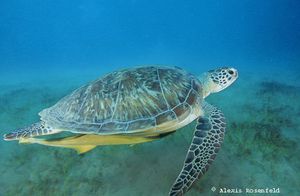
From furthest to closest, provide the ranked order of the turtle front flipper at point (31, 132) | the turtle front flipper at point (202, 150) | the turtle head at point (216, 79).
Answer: the turtle head at point (216, 79)
the turtle front flipper at point (31, 132)
the turtle front flipper at point (202, 150)

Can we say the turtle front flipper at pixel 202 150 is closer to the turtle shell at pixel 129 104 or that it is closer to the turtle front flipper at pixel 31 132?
the turtle shell at pixel 129 104

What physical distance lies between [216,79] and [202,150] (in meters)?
1.83

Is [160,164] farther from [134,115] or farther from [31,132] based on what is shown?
[31,132]

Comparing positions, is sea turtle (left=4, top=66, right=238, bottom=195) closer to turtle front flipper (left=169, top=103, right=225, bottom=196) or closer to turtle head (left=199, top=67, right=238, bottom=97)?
turtle front flipper (left=169, top=103, right=225, bottom=196)

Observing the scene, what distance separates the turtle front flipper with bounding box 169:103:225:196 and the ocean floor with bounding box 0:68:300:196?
0.72m

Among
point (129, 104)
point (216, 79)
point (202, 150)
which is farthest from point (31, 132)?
point (216, 79)

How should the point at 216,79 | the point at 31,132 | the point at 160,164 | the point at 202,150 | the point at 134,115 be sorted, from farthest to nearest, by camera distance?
the point at 216,79 → the point at 160,164 → the point at 31,132 → the point at 134,115 → the point at 202,150

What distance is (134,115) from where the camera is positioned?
347 centimetres

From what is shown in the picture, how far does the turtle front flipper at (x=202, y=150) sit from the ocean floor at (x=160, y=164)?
2.36ft

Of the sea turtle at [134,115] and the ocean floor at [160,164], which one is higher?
the sea turtle at [134,115]

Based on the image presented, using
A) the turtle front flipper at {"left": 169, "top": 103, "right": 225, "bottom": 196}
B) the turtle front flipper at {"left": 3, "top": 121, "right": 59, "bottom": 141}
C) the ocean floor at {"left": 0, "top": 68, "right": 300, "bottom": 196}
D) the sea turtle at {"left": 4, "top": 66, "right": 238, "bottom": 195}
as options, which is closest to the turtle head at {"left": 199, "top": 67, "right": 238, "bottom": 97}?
the sea turtle at {"left": 4, "top": 66, "right": 238, "bottom": 195}

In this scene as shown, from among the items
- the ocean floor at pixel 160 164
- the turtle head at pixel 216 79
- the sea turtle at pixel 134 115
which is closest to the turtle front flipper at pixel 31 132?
the sea turtle at pixel 134 115

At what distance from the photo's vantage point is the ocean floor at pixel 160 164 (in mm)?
3682

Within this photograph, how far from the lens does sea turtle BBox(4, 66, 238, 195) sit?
131 inches
